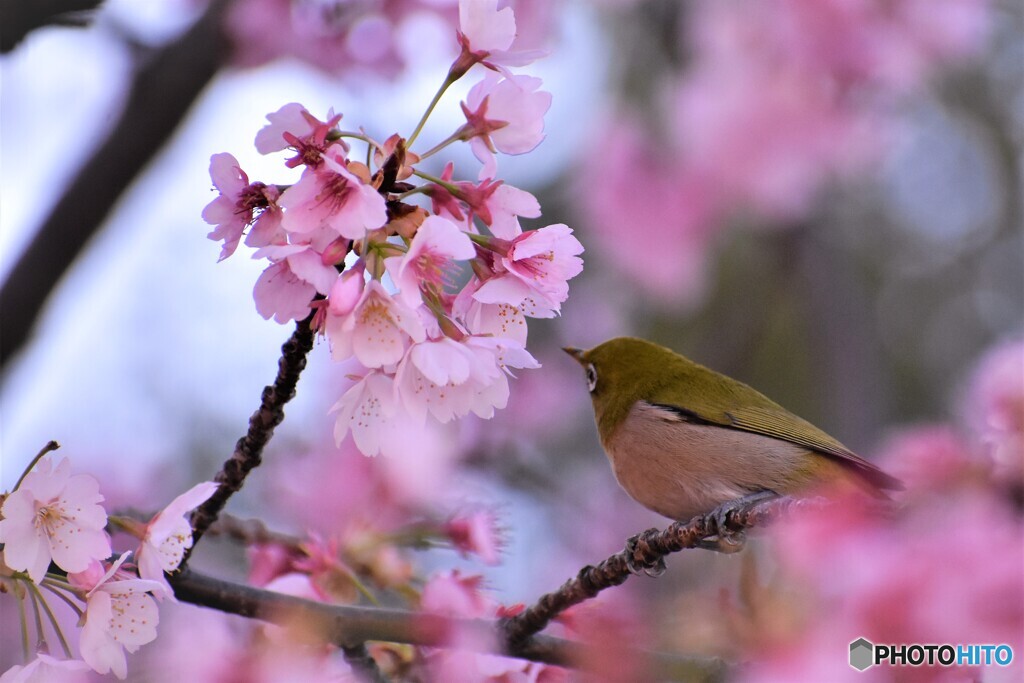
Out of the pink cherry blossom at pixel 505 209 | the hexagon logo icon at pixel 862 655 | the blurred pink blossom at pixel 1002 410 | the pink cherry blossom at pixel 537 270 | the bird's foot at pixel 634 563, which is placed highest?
the blurred pink blossom at pixel 1002 410

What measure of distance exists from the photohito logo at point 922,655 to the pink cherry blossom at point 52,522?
4.57 ft

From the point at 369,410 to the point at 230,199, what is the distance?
1.14 ft

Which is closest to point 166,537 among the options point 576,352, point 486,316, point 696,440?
point 486,316

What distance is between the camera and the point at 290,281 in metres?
1.40

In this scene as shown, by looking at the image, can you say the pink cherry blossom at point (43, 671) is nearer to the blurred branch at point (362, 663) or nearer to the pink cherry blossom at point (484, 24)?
the blurred branch at point (362, 663)

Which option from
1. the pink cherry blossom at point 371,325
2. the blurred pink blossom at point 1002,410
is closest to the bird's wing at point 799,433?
the blurred pink blossom at point 1002,410

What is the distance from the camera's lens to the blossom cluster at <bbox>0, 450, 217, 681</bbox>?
139cm

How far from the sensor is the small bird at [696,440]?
99.7 inches

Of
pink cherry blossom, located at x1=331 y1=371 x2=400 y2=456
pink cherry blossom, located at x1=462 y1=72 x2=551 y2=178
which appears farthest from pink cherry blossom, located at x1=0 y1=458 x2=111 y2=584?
pink cherry blossom, located at x1=462 y1=72 x2=551 y2=178

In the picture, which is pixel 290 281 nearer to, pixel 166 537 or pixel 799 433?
pixel 166 537

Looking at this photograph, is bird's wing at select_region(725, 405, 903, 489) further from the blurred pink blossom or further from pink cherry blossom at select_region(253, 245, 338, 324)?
pink cherry blossom at select_region(253, 245, 338, 324)

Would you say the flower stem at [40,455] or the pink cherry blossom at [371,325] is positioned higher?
the pink cherry blossom at [371,325]

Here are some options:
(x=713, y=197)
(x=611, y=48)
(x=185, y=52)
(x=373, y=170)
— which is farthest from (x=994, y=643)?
(x=611, y=48)

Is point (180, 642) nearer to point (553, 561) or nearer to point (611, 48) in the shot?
point (553, 561)
